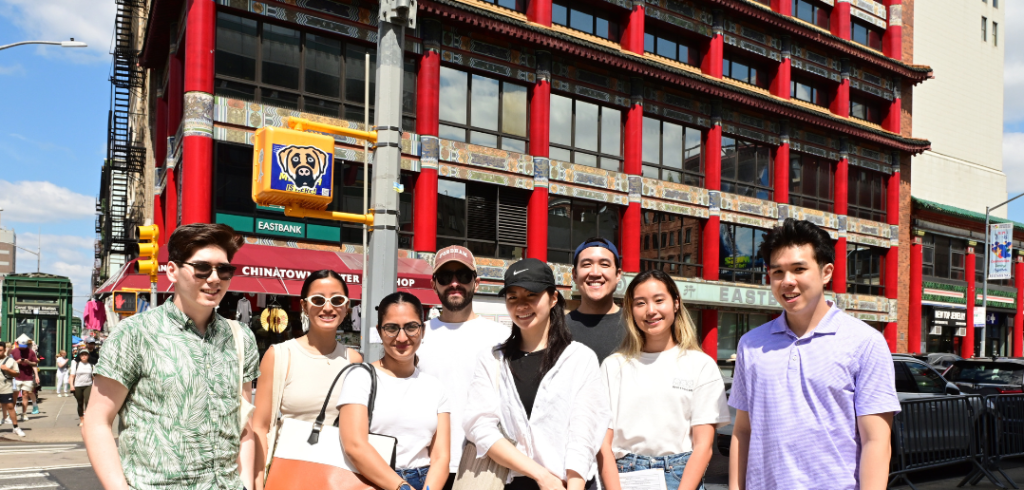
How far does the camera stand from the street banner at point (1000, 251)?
37.6 metres

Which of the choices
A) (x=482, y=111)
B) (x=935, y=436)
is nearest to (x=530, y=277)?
(x=935, y=436)

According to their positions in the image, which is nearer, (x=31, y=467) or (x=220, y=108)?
(x=31, y=467)

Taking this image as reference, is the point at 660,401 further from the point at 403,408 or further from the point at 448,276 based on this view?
the point at 448,276

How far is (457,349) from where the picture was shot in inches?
187

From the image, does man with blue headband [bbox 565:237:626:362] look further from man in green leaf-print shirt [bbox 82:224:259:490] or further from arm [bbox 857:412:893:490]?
man in green leaf-print shirt [bbox 82:224:259:490]

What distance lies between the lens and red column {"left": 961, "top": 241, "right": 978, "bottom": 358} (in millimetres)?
39844

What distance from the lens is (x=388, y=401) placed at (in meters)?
3.94

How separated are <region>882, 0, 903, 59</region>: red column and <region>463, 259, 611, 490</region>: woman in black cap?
37.6m

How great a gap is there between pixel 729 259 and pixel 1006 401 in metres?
18.8

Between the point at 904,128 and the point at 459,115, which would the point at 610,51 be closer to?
the point at 459,115

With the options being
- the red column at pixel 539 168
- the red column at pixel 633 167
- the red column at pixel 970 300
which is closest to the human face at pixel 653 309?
the red column at pixel 539 168

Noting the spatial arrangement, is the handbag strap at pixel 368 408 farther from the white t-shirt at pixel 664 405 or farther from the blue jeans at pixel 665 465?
the blue jeans at pixel 665 465

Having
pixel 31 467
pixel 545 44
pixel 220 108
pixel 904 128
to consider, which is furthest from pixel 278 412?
pixel 904 128

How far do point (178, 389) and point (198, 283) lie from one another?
44 cm
